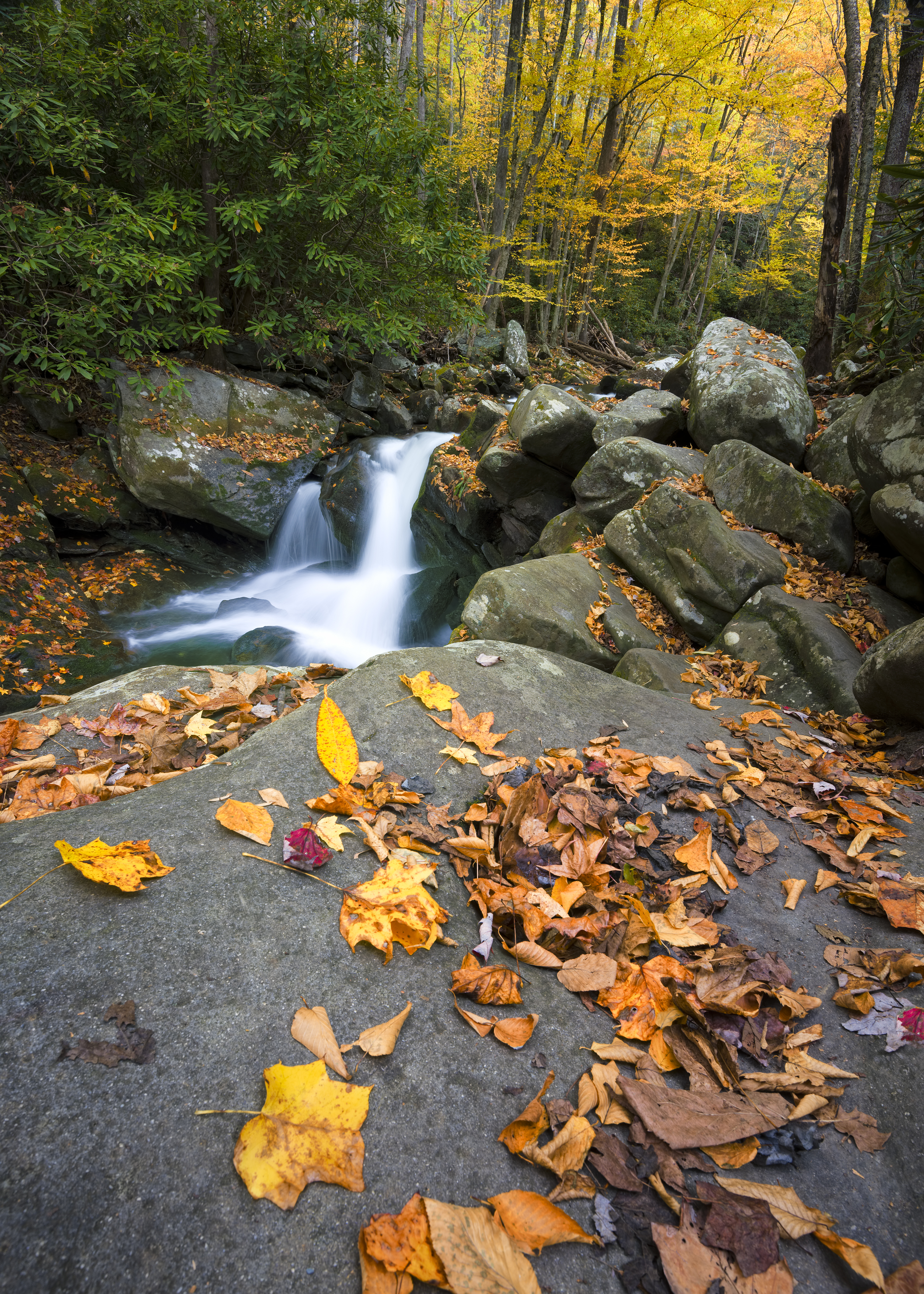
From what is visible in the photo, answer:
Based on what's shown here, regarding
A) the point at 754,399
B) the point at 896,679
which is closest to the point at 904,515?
the point at 896,679

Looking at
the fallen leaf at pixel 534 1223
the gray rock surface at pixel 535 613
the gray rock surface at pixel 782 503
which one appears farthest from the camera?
the gray rock surface at pixel 782 503

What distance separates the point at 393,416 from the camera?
1133cm

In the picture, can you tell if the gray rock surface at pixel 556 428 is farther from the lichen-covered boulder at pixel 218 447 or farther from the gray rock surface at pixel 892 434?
the lichen-covered boulder at pixel 218 447

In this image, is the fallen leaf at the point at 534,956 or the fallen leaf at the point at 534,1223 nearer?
the fallen leaf at the point at 534,1223

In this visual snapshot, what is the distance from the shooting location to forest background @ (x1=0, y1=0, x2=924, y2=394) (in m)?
6.38

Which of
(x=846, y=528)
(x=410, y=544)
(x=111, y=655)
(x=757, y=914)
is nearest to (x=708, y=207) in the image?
(x=410, y=544)

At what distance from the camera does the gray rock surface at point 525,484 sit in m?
7.89

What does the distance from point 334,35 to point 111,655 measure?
808 cm

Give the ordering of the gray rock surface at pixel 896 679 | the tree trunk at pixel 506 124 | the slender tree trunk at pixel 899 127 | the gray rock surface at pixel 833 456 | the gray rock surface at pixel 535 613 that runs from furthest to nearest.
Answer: the tree trunk at pixel 506 124
the slender tree trunk at pixel 899 127
the gray rock surface at pixel 833 456
the gray rock surface at pixel 535 613
the gray rock surface at pixel 896 679

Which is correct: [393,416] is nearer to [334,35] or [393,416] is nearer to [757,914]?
[334,35]

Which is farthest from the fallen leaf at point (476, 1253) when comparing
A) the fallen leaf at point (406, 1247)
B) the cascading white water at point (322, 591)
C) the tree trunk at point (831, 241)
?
the tree trunk at point (831, 241)

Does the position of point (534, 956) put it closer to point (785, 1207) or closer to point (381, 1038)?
point (381, 1038)

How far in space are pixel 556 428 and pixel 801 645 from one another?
427 centimetres

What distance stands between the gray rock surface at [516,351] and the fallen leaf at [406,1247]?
14.6m
